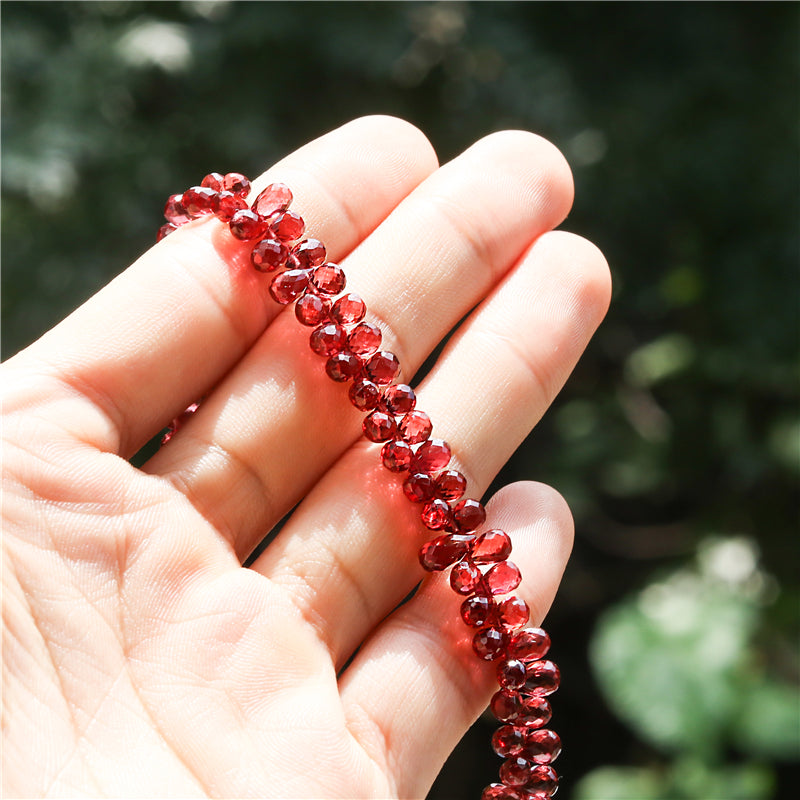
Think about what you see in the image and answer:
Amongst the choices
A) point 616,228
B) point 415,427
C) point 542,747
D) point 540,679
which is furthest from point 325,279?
point 616,228

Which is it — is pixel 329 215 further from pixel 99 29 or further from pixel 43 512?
pixel 99 29

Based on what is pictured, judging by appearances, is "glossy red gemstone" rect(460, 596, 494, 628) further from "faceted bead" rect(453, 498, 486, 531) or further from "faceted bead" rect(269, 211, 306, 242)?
"faceted bead" rect(269, 211, 306, 242)

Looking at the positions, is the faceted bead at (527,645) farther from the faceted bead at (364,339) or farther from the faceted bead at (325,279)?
the faceted bead at (325,279)

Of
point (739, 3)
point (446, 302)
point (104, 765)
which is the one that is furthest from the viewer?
point (739, 3)

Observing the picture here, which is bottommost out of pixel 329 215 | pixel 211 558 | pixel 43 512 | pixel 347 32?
pixel 211 558

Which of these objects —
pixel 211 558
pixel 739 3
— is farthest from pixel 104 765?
pixel 739 3

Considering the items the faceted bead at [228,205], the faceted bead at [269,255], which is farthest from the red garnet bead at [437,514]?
the faceted bead at [228,205]

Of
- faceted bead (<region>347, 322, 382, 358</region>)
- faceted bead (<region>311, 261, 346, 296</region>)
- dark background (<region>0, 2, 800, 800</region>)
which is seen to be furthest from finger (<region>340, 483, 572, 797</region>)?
dark background (<region>0, 2, 800, 800</region>)
